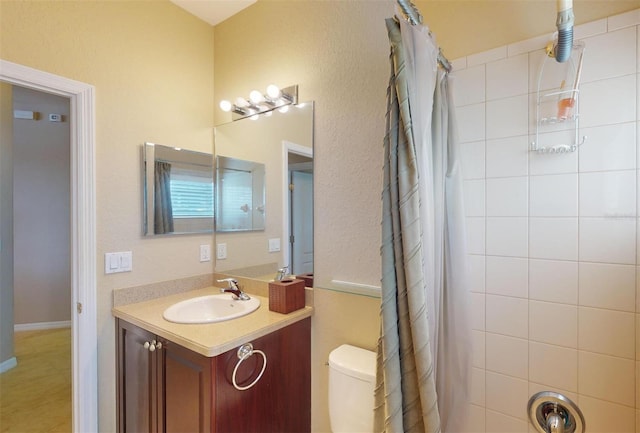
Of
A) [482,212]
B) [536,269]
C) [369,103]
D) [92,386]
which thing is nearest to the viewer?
[536,269]

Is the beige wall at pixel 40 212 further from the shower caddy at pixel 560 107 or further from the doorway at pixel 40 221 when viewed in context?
the shower caddy at pixel 560 107

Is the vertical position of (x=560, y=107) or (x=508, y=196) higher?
(x=560, y=107)

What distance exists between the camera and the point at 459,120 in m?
1.36

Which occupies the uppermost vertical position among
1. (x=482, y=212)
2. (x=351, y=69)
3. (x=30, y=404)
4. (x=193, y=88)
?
(x=193, y=88)

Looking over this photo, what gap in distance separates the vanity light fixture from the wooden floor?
91.6 inches

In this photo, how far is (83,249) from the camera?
1.55 metres

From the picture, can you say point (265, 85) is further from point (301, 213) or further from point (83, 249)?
point (83, 249)

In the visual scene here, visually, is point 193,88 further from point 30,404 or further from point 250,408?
point 30,404

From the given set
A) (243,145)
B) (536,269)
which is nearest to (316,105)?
(243,145)

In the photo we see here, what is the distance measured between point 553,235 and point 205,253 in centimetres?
198

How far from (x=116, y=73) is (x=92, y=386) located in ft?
5.67

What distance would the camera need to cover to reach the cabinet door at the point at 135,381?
4.76 feet

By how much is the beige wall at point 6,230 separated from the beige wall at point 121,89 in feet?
6.15

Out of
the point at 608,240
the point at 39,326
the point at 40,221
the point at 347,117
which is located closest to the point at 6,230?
the point at 40,221
